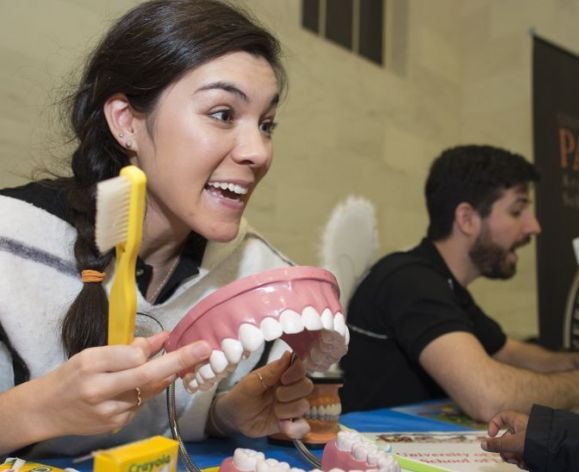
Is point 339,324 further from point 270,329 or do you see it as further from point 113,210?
point 113,210

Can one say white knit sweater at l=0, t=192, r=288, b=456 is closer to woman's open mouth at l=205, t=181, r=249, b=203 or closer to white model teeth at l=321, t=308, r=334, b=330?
woman's open mouth at l=205, t=181, r=249, b=203

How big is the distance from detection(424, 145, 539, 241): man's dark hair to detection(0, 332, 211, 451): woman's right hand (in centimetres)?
147

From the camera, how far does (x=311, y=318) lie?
26.1 inches

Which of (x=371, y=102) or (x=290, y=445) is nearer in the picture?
(x=290, y=445)

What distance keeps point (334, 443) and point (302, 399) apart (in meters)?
0.18

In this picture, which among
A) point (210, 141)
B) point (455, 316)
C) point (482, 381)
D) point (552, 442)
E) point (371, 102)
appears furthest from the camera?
point (371, 102)

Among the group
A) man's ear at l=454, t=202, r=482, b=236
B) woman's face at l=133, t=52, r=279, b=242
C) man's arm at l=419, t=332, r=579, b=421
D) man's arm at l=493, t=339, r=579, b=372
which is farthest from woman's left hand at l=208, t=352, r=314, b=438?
man's arm at l=493, t=339, r=579, b=372

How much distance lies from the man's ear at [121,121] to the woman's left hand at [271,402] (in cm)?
42

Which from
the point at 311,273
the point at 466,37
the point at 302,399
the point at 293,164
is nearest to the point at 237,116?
the point at 311,273

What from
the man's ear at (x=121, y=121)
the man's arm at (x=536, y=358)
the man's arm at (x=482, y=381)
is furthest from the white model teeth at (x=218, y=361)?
the man's arm at (x=536, y=358)

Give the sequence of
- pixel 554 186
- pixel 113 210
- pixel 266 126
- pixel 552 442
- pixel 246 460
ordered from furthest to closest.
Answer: pixel 554 186 < pixel 266 126 < pixel 552 442 < pixel 246 460 < pixel 113 210

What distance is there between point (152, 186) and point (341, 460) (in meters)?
0.50

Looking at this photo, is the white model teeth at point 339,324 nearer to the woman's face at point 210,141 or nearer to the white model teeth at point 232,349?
the white model teeth at point 232,349

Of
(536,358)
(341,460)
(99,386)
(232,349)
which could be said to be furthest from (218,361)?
(536,358)
